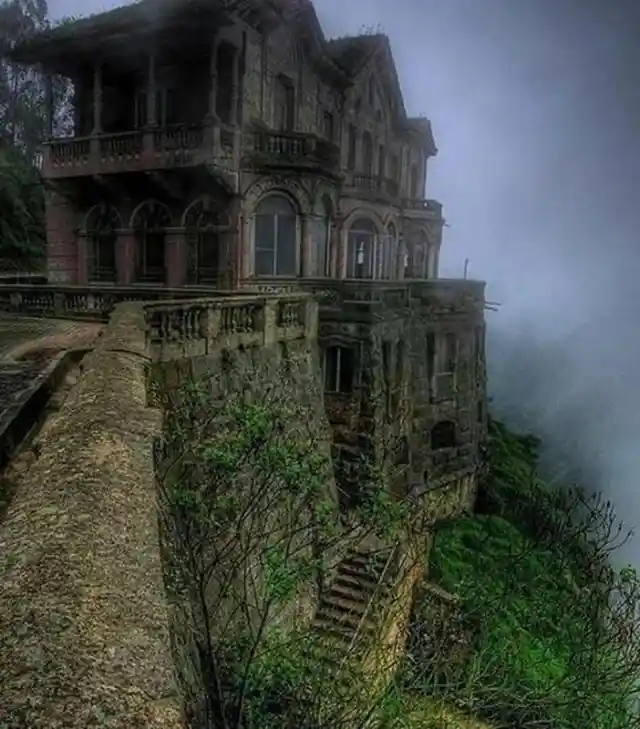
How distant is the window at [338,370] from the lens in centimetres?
1866

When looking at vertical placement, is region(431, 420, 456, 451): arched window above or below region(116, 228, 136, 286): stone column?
below

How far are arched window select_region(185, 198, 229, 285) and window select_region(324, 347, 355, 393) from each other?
15.8 feet

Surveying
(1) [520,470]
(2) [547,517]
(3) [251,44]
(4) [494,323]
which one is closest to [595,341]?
(4) [494,323]

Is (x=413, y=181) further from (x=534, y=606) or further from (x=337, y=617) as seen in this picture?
(x=337, y=617)

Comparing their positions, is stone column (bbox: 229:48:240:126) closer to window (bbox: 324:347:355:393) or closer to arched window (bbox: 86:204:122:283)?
arched window (bbox: 86:204:122:283)

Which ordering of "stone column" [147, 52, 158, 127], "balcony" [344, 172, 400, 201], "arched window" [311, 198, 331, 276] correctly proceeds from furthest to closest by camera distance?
"balcony" [344, 172, 400, 201], "arched window" [311, 198, 331, 276], "stone column" [147, 52, 158, 127]

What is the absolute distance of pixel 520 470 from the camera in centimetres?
2938

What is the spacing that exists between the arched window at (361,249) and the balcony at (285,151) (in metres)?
4.65

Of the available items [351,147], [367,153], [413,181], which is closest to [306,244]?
[351,147]

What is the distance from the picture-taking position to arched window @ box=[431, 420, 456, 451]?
953 inches

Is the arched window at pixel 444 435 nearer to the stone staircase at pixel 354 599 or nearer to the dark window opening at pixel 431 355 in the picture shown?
the dark window opening at pixel 431 355

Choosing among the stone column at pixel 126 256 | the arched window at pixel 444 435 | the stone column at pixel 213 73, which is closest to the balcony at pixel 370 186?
the stone column at pixel 213 73

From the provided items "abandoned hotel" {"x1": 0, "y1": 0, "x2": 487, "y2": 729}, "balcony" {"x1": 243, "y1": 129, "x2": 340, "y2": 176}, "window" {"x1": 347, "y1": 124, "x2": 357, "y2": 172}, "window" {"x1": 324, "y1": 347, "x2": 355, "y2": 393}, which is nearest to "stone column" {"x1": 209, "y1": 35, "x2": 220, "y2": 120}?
"abandoned hotel" {"x1": 0, "y1": 0, "x2": 487, "y2": 729}

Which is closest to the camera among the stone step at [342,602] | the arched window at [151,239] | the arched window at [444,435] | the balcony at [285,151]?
the stone step at [342,602]
